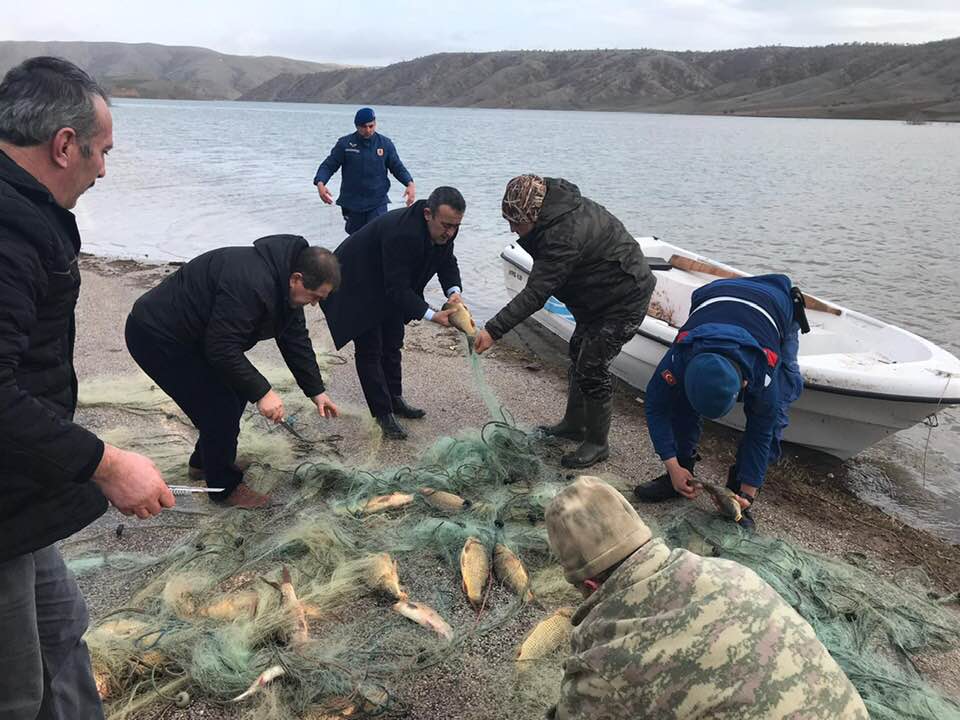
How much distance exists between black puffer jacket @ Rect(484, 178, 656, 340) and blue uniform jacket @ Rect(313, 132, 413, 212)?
175 inches

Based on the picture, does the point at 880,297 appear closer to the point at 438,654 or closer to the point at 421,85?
the point at 438,654

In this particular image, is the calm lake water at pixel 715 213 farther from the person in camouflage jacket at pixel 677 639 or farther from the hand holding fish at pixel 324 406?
the person in camouflage jacket at pixel 677 639

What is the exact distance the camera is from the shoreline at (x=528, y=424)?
432 centimetres

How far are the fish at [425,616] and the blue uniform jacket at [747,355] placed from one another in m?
1.73

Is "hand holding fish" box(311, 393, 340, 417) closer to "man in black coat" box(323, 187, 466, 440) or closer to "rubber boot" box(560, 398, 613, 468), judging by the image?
"man in black coat" box(323, 187, 466, 440)

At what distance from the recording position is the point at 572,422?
591 cm

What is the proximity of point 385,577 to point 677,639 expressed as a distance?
2.10 m

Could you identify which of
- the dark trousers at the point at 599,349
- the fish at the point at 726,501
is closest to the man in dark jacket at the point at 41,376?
the fish at the point at 726,501

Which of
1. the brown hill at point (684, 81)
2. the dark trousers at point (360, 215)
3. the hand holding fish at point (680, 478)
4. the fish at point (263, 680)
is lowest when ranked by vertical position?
the fish at point (263, 680)

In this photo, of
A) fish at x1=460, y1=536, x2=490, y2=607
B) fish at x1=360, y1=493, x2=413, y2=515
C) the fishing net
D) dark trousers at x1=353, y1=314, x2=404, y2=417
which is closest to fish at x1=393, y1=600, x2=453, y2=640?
the fishing net

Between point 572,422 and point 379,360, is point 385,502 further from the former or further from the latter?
point 572,422

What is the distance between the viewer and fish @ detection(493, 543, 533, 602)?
362 cm

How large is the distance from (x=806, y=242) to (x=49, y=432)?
58.2 feet

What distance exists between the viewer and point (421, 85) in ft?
487
